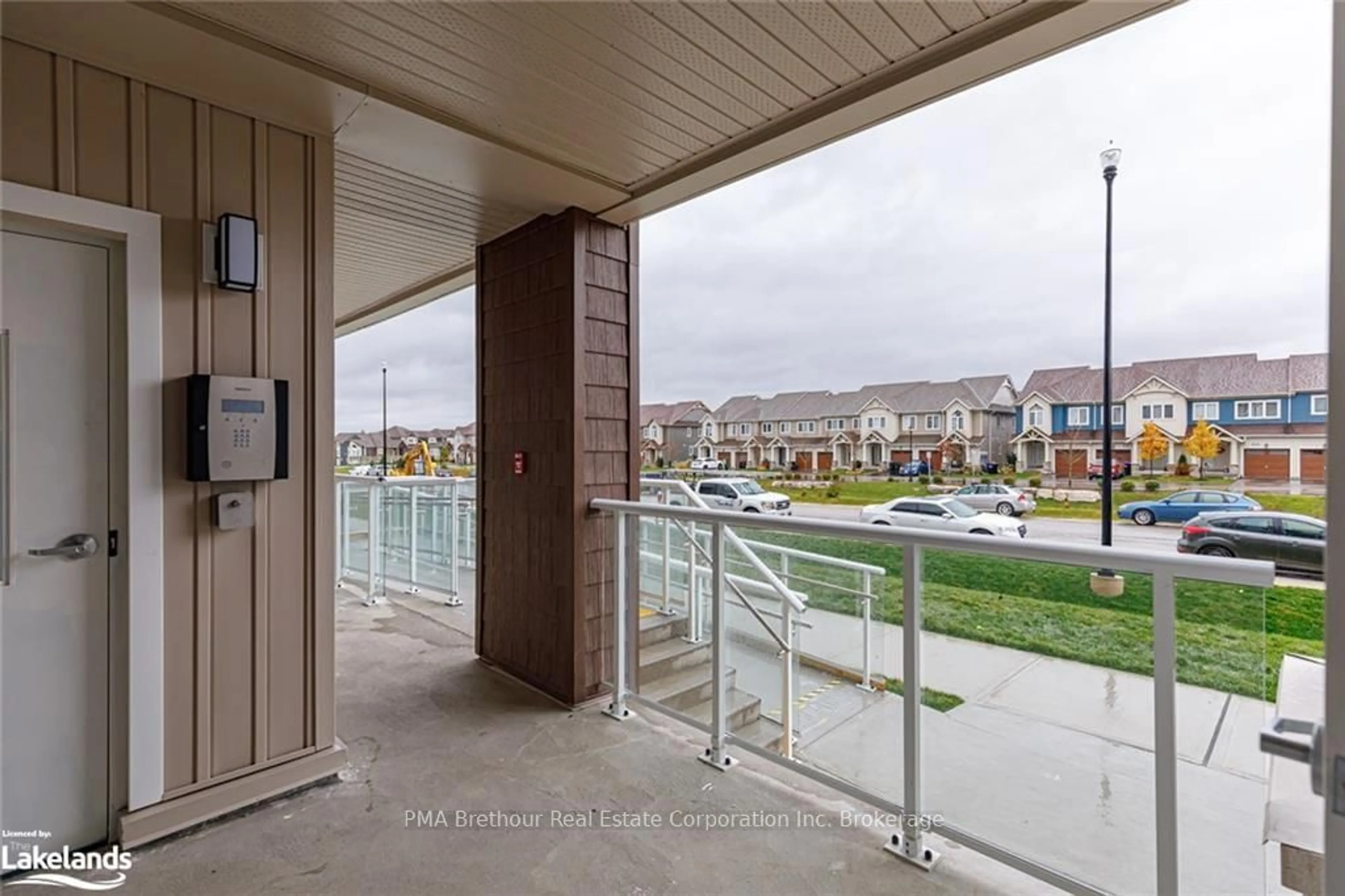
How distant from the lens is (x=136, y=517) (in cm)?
203

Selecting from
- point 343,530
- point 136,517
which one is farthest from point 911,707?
point 343,530

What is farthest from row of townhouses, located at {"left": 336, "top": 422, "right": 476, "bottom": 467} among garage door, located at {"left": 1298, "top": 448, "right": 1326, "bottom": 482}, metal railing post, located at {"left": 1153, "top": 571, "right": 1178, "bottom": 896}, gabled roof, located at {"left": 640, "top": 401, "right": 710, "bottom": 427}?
garage door, located at {"left": 1298, "top": 448, "right": 1326, "bottom": 482}

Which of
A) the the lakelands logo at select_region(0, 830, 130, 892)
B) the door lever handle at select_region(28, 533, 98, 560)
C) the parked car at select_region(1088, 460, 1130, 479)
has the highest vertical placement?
the parked car at select_region(1088, 460, 1130, 479)

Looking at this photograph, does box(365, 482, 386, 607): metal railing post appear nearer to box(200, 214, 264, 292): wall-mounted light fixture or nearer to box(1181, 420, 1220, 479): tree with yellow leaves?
box(200, 214, 264, 292): wall-mounted light fixture

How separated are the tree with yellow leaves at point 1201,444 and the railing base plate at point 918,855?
1656mm

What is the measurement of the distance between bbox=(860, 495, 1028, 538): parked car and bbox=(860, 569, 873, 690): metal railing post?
0.71ft

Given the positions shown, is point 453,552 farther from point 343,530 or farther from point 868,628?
point 868,628

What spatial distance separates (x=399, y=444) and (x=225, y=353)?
5740 millimetres

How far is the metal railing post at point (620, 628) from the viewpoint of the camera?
3031 millimetres

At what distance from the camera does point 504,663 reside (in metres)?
3.59

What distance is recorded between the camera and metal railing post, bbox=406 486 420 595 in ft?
17.5

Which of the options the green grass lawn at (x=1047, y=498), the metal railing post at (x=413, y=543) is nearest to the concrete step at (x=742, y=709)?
the green grass lawn at (x=1047, y=498)

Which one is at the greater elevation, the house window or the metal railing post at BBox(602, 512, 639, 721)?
the house window

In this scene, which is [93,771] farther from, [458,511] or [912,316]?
[912,316]
